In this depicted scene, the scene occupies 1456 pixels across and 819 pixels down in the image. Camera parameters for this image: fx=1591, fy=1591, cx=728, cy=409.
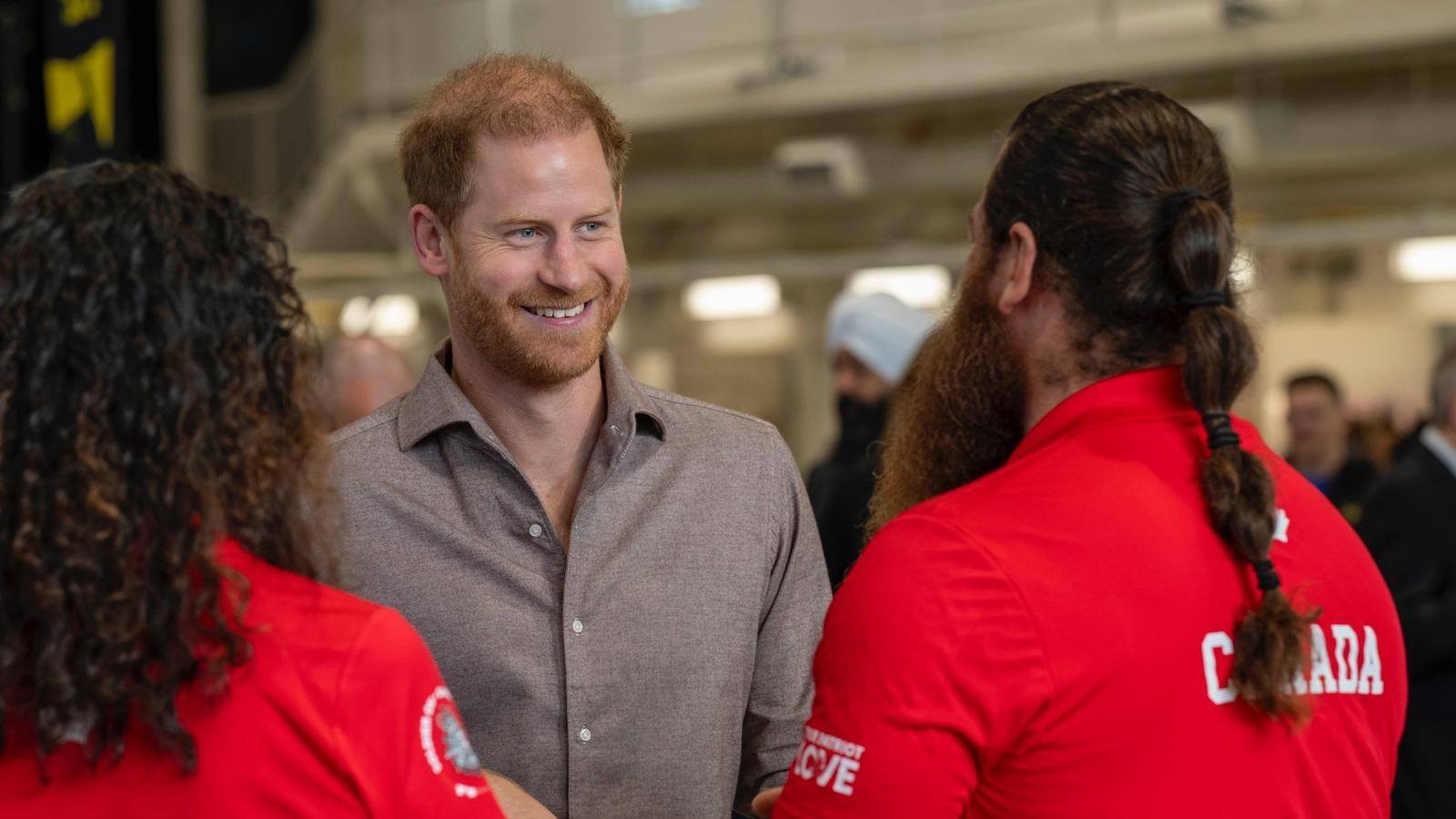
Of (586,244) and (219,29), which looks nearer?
(586,244)

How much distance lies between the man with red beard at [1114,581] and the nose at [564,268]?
55cm

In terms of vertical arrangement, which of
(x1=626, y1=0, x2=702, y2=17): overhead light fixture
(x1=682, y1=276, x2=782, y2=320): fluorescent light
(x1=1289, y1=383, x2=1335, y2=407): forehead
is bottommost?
(x1=682, y1=276, x2=782, y2=320): fluorescent light

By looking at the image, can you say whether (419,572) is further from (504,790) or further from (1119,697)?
(1119,697)

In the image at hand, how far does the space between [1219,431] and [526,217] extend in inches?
35.6

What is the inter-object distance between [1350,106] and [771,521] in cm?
638

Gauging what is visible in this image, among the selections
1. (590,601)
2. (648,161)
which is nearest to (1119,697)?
(590,601)

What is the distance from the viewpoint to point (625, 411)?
6.98 ft

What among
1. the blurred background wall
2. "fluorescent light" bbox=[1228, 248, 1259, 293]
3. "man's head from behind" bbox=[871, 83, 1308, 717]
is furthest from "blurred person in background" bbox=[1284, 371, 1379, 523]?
"man's head from behind" bbox=[871, 83, 1308, 717]

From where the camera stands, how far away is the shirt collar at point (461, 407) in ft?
6.73

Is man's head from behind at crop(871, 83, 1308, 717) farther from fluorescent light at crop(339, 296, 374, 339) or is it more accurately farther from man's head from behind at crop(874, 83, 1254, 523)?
fluorescent light at crop(339, 296, 374, 339)

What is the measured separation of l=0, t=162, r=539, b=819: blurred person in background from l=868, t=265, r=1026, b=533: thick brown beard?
2.35 feet

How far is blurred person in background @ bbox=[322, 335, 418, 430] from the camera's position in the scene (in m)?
4.49

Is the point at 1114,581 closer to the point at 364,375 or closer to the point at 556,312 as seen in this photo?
the point at 556,312

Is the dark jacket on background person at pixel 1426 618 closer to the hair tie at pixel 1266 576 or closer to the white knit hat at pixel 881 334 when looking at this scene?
the white knit hat at pixel 881 334
